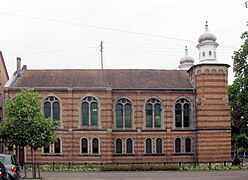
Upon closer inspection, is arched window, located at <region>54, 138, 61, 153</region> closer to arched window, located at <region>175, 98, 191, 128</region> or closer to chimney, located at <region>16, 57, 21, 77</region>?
chimney, located at <region>16, 57, 21, 77</region>

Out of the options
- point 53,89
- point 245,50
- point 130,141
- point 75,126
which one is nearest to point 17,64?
point 53,89

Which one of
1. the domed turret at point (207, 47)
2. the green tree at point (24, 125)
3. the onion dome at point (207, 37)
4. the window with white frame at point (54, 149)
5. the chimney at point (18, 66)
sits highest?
the onion dome at point (207, 37)

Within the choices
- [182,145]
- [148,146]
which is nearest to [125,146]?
[148,146]

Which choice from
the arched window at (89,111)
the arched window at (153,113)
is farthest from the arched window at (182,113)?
the arched window at (89,111)

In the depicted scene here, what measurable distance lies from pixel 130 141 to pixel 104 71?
8842mm

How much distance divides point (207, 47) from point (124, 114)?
11.3 m

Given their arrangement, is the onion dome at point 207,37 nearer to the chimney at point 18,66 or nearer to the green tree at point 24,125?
the chimney at point 18,66

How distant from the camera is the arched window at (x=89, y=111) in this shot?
4991 centimetres

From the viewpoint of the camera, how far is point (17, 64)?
174 feet

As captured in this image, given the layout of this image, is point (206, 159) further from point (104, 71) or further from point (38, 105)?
point (38, 105)

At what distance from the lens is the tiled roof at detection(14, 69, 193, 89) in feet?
166

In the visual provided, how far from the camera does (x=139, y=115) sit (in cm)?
5041

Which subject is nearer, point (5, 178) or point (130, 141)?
point (5, 178)

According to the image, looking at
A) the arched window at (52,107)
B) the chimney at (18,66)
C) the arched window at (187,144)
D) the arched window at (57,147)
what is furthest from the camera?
the chimney at (18,66)
